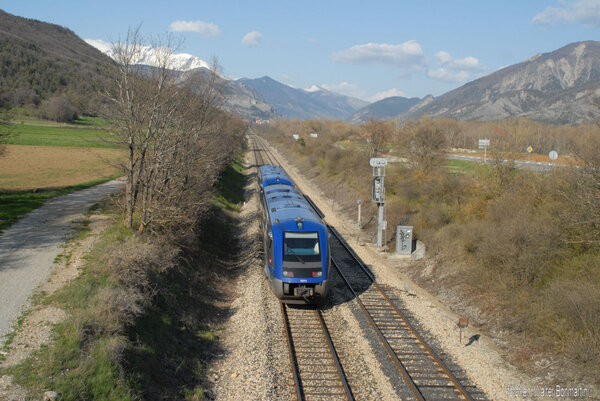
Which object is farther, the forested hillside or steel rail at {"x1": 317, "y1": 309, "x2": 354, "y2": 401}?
the forested hillside

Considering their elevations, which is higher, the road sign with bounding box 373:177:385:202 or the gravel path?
the road sign with bounding box 373:177:385:202

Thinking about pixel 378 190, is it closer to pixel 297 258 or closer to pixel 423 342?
pixel 297 258

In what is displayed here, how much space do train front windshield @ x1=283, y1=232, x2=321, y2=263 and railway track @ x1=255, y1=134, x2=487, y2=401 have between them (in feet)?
7.97

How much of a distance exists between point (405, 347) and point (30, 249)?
11.9m

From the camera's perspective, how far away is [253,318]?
12938mm

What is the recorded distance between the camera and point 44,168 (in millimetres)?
33719

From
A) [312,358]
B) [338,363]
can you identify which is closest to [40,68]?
[312,358]

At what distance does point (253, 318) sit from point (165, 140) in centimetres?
811

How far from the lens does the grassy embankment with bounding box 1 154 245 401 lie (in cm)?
773

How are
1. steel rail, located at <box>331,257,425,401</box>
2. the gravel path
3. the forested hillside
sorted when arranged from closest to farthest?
steel rail, located at <box>331,257,425,401</box>
the gravel path
the forested hillside

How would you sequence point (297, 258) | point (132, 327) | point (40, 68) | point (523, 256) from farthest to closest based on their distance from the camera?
point (40, 68)
point (523, 256)
point (297, 258)
point (132, 327)

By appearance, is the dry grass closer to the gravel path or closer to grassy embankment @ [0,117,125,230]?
grassy embankment @ [0,117,125,230]

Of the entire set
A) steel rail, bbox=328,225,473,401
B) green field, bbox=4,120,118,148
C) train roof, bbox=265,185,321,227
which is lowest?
steel rail, bbox=328,225,473,401

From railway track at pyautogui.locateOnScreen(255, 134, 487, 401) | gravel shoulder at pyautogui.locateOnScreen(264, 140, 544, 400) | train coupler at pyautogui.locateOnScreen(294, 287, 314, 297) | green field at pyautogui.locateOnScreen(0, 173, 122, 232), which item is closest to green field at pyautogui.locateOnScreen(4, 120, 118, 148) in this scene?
green field at pyautogui.locateOnScreen(0, 173, 122, 232)
